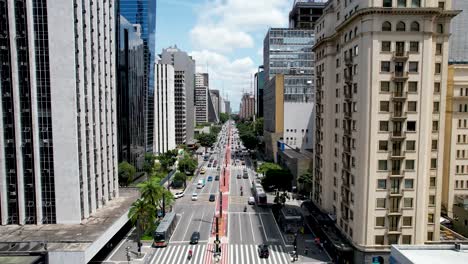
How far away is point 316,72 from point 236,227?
118ft

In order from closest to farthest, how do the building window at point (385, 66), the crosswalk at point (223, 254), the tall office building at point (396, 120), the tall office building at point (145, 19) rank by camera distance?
the tall office building at point (396, 120) → the building window at point (385, 66) → the crosswalk at point (223, 254) → the tall office building at point (145, 19)

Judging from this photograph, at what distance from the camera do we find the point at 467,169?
72.2 m

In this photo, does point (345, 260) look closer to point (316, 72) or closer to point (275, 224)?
point (275, 224)

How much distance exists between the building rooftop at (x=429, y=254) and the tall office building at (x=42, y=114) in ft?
149

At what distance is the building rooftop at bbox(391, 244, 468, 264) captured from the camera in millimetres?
34094

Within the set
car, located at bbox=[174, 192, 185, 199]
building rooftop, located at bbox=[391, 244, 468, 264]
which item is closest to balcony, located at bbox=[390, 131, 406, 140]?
building rooftop, located at bbox=[391, 244, 468, 264]

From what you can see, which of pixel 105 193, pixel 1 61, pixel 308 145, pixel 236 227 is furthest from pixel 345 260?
pixel 308 145

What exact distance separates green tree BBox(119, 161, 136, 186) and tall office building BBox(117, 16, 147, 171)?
25.9 ft

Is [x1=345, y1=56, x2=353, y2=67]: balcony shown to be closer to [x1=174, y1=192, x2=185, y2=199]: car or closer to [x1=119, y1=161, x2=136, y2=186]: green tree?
[x1=174, y1=192, x2=185, y2=199]: car

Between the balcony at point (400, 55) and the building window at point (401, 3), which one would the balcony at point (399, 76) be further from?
the building window at point (401, 3)

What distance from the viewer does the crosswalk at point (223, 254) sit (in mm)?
52250

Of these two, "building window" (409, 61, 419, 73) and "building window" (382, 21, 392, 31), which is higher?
"building window" (382, 21, 392, 31)

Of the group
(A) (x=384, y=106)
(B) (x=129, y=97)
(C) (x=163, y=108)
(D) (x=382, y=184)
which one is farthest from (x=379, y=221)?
(C) (x=163, y=108)

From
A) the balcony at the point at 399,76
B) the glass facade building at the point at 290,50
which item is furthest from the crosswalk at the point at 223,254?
the glass facade building at the point at 290,50
